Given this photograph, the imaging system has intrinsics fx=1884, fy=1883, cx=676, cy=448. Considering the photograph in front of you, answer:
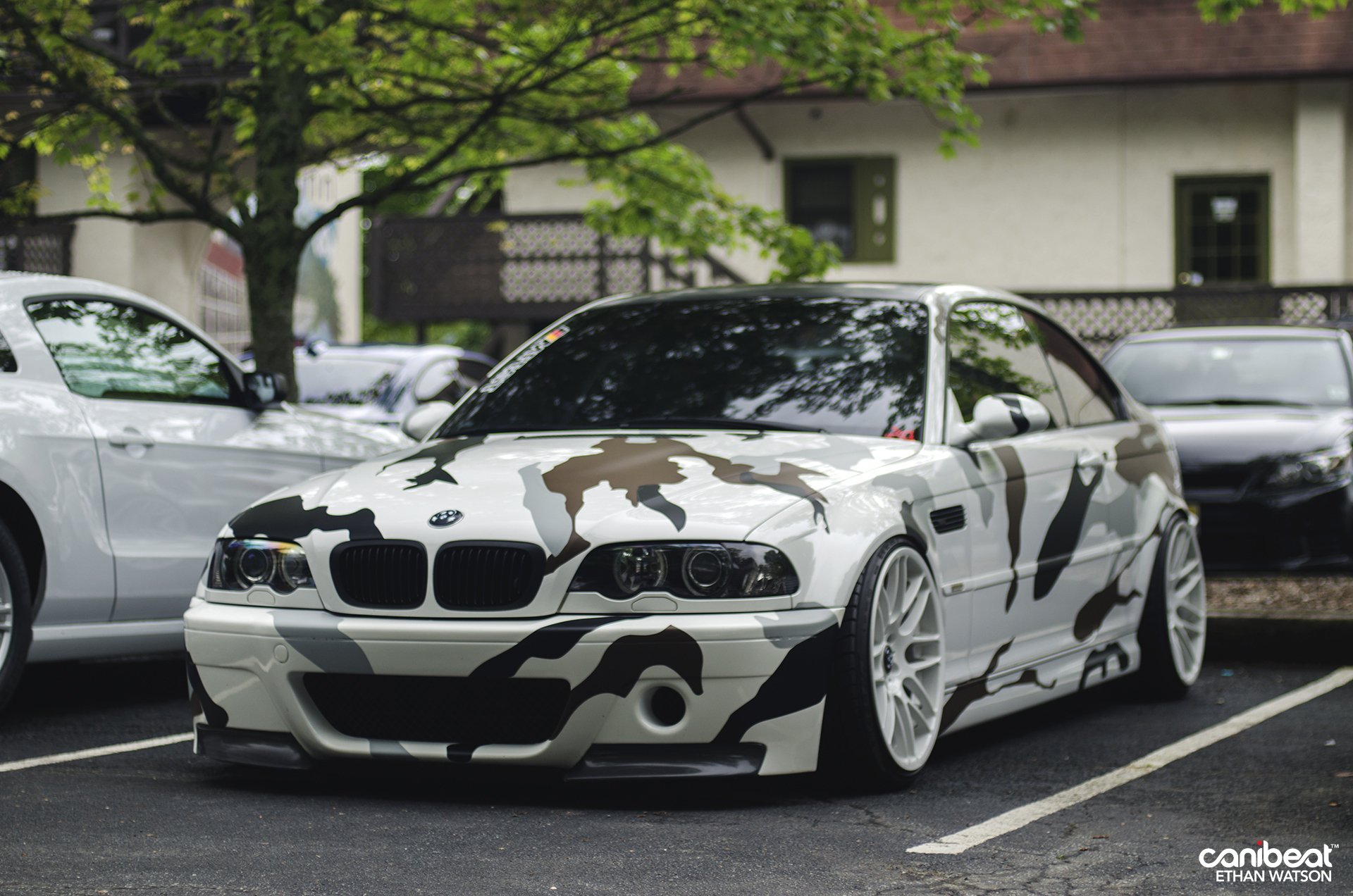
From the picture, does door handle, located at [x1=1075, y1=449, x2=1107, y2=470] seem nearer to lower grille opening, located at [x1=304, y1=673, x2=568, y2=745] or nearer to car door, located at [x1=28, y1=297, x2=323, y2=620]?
lower grille opening, located at [x1=304, y1=673, x2=568, y2=745]

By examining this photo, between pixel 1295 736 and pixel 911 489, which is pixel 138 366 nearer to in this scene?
pixel 911 489

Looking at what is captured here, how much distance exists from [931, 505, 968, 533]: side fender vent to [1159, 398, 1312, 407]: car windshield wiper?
5.17 meters

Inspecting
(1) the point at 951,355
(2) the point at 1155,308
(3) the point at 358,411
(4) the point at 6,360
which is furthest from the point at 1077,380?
(2) the point at 1155,308

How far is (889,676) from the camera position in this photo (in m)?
5.04

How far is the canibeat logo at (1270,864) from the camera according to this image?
411 centimetres

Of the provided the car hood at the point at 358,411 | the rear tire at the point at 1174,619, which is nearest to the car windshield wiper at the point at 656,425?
the rear tire at the point at 1174,619

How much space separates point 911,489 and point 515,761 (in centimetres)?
135

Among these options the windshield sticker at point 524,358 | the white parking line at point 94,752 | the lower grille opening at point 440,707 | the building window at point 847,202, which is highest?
the building window at point 847,202

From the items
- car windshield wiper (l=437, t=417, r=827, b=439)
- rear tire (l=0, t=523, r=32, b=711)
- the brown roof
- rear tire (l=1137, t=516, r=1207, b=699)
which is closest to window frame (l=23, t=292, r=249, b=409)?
rear tire (l=0, t=523, r=32, b=711)

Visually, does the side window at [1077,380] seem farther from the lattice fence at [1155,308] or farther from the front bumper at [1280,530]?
the lattice fence at [1155,308]

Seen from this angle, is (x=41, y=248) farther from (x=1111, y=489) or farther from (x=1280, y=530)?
(x=1111, y=489)

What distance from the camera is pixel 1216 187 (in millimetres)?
22531

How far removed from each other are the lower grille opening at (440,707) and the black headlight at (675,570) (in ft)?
0.89

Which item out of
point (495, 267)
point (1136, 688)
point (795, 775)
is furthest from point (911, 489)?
point (495, 267)
